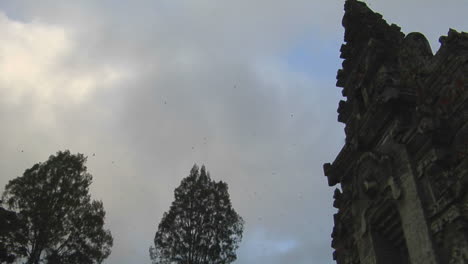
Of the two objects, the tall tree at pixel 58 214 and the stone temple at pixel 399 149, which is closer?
the stone temple at pixel 399 149

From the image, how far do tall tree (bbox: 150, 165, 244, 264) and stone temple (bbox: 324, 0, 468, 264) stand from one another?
11.5 metres

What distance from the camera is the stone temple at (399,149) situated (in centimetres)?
805

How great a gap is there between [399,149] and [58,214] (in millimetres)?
17035

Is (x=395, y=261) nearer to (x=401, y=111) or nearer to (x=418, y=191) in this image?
(x=418, y=191)

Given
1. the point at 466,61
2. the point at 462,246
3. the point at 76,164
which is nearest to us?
the point at 462,246

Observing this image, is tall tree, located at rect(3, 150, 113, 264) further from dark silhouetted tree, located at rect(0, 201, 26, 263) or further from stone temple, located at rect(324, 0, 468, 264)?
stone temple, located at rect(324, 0, 468, 264)

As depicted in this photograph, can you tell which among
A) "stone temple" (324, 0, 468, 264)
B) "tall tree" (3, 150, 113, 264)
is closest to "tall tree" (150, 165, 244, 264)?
"tall tree" (3, 150, 113, 264)

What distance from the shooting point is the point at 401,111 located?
32.6 ft

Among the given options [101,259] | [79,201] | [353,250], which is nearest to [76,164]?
[79,201]

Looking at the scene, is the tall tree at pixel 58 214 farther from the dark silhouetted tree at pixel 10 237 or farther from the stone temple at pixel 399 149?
the stone temple at pixel 399 149

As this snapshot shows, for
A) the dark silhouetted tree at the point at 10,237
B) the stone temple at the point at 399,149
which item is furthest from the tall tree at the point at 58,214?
the stone temple at the point at 399,149

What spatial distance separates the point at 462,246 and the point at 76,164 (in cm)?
2027

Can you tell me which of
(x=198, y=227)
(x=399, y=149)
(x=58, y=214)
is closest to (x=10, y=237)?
(x=58, y=214)

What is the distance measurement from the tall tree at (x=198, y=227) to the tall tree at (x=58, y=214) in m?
3.16
